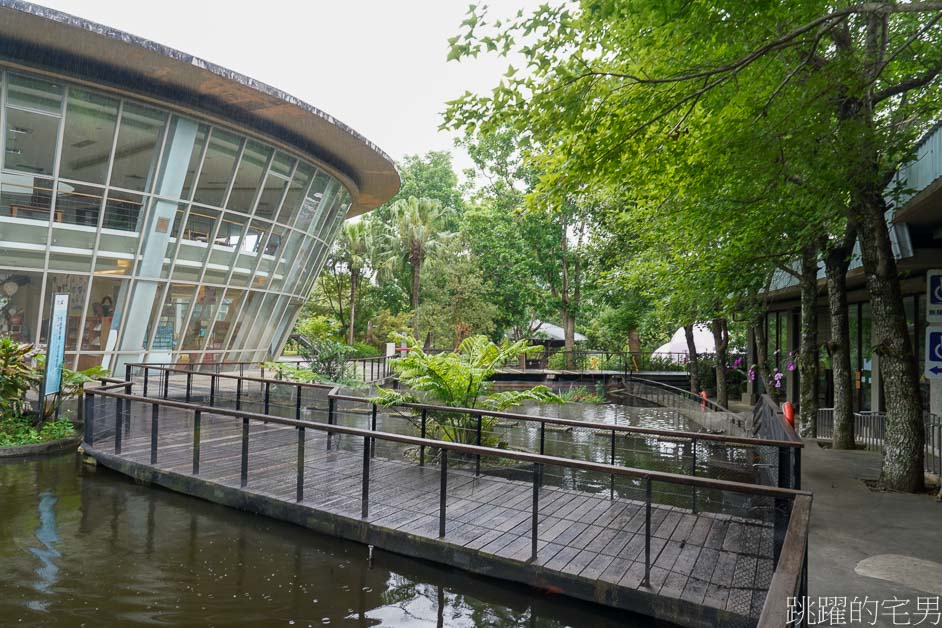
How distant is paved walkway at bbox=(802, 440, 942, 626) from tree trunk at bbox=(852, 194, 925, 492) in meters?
0.41

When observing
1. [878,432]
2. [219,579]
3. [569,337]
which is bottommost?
[219,579]

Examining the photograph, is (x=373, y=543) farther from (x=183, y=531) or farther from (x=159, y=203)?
(x=159, y=203)

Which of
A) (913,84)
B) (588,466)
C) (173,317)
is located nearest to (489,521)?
(588,466)

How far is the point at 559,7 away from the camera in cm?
593

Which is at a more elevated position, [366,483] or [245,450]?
[245,450]

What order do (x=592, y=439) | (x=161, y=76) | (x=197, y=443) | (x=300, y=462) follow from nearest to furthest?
(x=300, y=462) → (x=197, y=443) → (x=592, y=439) → (x=161, y=76)

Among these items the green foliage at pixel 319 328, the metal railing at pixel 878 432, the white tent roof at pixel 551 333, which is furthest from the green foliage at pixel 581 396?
the green foliage at pixel 319 328

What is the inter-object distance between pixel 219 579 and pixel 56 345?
8.32m

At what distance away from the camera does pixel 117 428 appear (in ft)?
29.6

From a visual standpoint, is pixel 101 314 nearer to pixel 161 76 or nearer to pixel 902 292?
pixel 161 76

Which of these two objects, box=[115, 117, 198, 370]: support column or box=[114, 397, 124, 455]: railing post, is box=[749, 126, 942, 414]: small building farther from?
box=[115, 117, 198, 370]: support column

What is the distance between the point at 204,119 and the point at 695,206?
544 inches

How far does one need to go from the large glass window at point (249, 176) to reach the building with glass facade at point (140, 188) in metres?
0.04

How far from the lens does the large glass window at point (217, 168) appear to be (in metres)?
17.5
